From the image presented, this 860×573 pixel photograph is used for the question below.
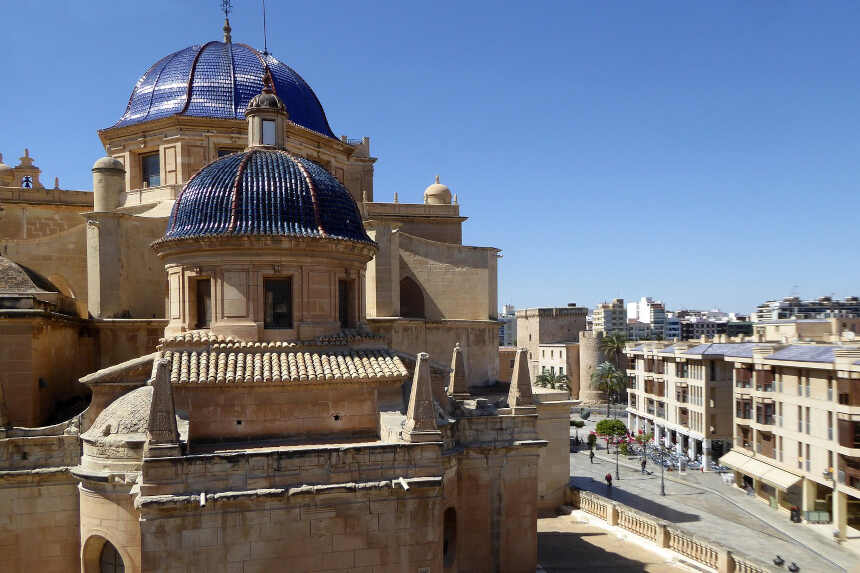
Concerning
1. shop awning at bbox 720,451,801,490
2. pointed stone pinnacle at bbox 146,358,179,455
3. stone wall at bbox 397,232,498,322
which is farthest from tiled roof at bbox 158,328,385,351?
shop awning at bbox 720,451,801,490

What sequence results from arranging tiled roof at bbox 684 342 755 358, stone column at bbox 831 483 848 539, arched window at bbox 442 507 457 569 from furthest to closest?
1. tiled roof at bbox 684 342 755 358
2. stone column at bbox 831 483 848 539
3. arched window at bbox 442 507 457 569

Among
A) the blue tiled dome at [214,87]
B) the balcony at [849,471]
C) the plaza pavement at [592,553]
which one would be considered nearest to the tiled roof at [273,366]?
the plaza pavement at [592,553]

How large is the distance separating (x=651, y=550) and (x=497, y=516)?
24.0ft

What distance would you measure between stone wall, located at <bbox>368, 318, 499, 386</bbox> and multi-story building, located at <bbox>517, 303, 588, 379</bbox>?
66826 mm

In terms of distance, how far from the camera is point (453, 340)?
99.8ft

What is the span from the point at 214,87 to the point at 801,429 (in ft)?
120

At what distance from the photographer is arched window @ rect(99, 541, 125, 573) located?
49.3 ft

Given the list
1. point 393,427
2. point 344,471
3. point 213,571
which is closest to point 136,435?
point 213,571

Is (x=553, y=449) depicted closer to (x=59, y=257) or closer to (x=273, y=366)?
(x=273, y=366)

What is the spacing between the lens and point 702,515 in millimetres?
36000

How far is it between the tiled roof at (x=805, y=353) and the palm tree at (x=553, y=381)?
37.6 m

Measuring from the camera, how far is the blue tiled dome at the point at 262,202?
17.0 metres

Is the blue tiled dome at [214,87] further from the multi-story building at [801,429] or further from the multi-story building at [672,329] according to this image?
the multi-story building at [672,329]

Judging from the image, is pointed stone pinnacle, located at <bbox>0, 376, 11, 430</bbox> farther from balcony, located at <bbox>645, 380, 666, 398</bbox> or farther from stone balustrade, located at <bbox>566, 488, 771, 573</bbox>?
balcony, located at <bbox>645, 380, 666, 398</bbox>
